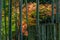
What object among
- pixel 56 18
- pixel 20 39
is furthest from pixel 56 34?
pixel 20 39

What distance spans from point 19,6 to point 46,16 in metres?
1.00

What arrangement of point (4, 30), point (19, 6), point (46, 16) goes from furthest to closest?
point (46, 16), point (4, 30), point (19, 6)

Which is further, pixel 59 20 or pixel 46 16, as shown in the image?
pixel 46 16

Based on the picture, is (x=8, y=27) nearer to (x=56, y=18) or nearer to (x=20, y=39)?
(x=20, y=39)

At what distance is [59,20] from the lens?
2.82 metres

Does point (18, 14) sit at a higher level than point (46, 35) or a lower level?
higher

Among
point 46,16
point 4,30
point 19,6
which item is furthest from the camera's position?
point 46,16

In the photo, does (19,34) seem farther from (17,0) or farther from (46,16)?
(46,16)

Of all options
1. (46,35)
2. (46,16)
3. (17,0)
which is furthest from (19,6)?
(46,16)

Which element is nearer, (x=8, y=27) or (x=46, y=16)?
(x=8, y=27)

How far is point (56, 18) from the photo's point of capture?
280cm

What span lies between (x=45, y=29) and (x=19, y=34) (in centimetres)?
53

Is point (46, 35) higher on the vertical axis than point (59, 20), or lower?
lower

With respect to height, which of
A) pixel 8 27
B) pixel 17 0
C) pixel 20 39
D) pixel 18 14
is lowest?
pixel 20 39
